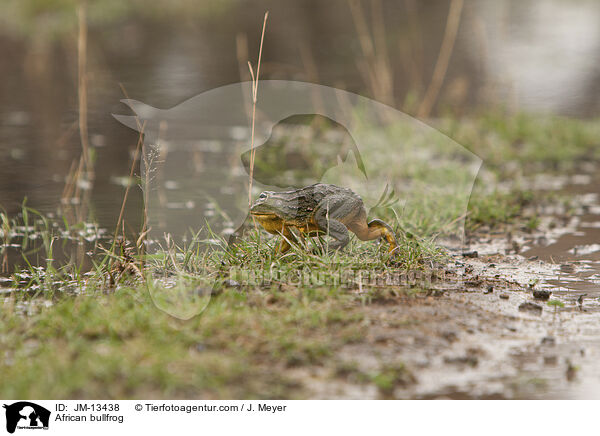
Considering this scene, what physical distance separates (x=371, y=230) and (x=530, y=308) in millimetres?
1047

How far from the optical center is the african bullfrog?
433 cm

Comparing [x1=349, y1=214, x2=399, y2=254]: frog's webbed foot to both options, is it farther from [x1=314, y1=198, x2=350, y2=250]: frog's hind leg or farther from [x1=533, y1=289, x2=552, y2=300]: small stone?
[x1=533, y1=289, x2=552, y2=300]: small stone

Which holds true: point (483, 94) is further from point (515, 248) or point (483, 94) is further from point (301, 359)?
point (301, 359)

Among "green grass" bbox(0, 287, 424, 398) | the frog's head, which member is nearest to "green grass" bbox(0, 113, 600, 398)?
"green grass" bbox(0, 287, 424, 398)

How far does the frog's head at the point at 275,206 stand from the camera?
14.2 feet

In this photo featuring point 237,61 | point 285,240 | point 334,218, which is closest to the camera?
point 334,218

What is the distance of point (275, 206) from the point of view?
14.1 ft

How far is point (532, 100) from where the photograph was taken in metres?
10.1

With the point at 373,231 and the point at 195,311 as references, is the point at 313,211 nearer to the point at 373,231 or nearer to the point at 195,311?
the point at 373,231

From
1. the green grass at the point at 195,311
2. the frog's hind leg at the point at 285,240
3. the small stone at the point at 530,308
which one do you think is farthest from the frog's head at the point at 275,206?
the small stone at the point at 530,308

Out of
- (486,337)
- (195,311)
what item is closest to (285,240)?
(195,311)

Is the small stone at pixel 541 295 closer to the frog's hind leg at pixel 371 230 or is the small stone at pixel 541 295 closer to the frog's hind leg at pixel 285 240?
the frog's hind leg at pixel 371 230
